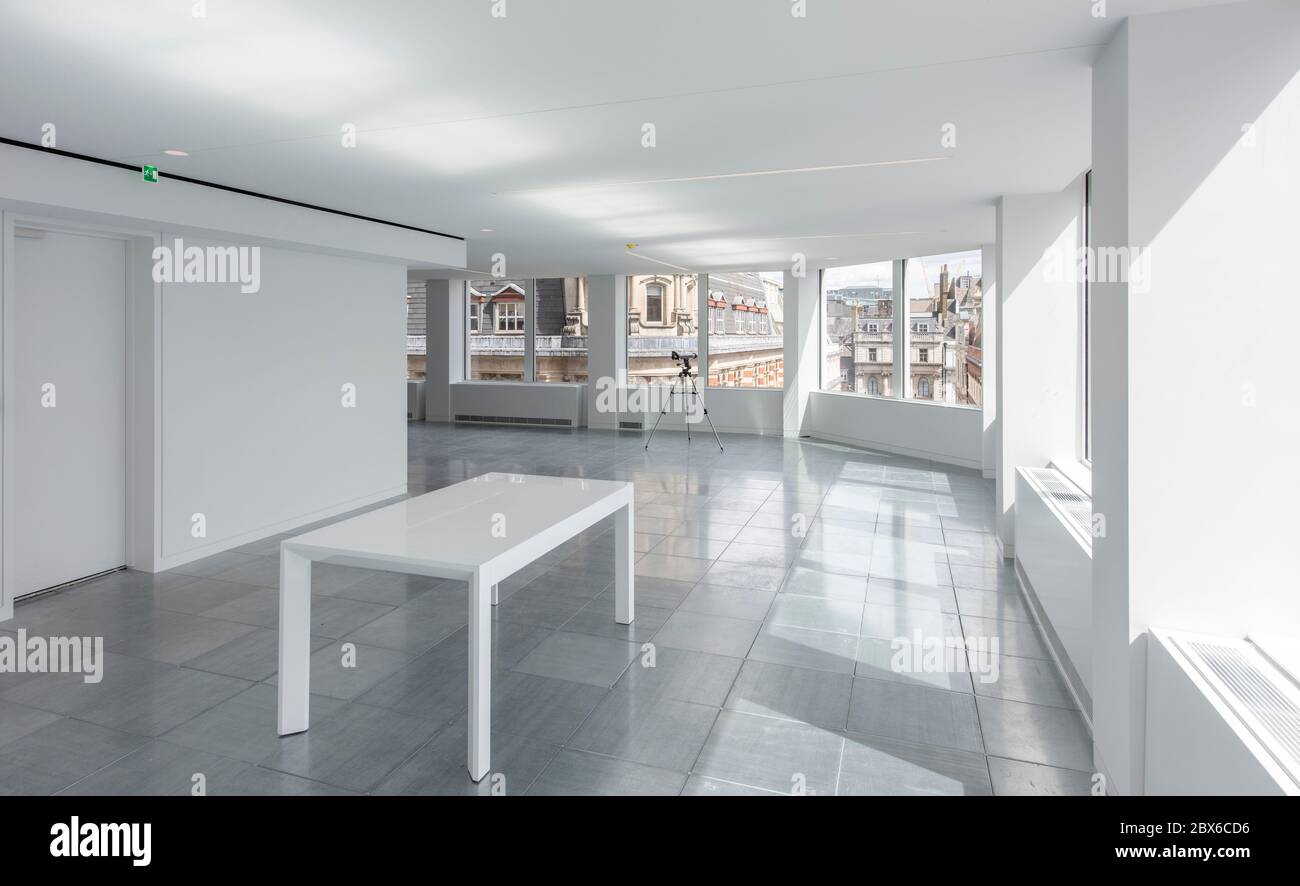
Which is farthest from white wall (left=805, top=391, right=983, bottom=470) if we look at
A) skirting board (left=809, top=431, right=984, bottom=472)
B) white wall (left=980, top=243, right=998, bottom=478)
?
white wall (left=980, top=243, right=998, bottom=478)

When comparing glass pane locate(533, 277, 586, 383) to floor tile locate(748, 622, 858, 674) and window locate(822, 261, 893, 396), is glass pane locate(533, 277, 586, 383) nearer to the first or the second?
window locate(822, 261, 893, 396)

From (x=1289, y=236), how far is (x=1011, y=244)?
10.8 feet

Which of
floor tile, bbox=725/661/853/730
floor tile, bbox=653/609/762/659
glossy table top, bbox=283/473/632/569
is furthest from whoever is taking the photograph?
floor tile, bbox=653/609/762/659

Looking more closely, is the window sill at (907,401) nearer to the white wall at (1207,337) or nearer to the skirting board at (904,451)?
the skirting board at (904,451)

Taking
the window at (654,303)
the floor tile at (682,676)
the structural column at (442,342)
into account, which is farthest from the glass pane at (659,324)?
the floor tile at (682,676)

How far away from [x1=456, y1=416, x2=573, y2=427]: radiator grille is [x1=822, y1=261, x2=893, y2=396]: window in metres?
4.71

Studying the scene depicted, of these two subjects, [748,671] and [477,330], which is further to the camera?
[477,330]

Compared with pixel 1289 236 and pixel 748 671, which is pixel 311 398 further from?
pixel 1289 236

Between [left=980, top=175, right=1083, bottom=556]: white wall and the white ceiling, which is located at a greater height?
the white ceiling

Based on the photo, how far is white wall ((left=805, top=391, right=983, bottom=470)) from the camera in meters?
Answer: 9.19

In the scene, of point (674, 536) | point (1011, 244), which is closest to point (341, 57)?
point (674, 536)

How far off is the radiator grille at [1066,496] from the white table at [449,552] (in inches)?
91.0
